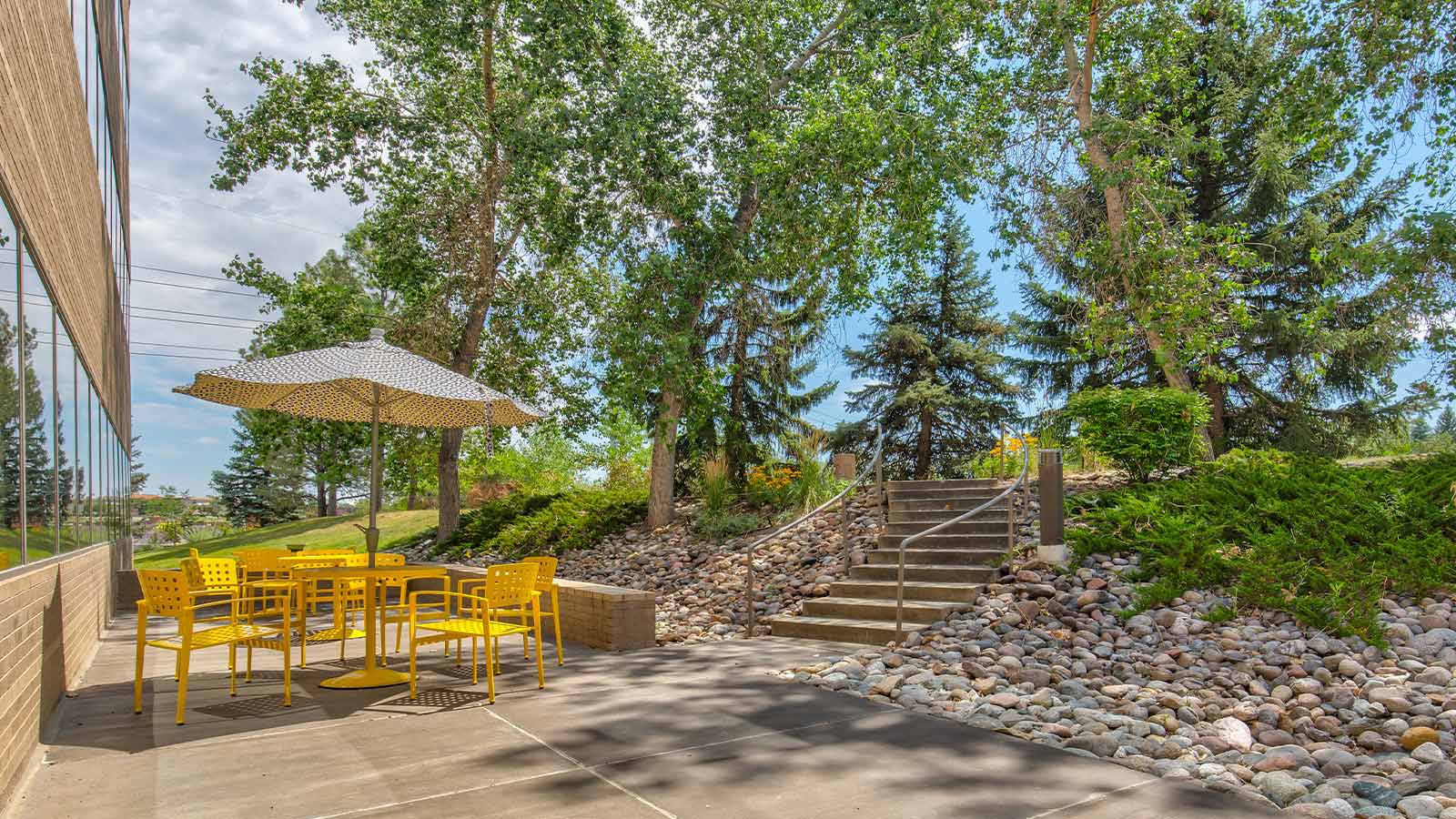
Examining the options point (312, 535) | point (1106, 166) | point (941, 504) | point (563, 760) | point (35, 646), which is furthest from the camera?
point (312, 535)

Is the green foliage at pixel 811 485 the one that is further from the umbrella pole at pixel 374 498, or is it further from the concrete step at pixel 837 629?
the umbrella pole at pixel 374 498

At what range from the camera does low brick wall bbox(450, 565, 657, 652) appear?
25.5ft

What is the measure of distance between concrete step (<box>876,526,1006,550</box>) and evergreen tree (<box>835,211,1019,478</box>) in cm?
965

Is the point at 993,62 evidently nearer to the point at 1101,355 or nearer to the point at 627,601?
the point at 1101,355

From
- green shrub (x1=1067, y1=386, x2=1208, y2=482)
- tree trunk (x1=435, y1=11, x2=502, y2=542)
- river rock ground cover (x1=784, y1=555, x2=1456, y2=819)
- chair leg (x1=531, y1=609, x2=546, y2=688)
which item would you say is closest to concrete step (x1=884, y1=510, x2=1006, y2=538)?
green shrub (x1=1067, y1=386, x2=1208, y2=482)

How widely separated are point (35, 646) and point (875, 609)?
651 centimetres

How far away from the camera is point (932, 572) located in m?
9.09

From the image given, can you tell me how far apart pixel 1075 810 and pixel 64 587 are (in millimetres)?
6101

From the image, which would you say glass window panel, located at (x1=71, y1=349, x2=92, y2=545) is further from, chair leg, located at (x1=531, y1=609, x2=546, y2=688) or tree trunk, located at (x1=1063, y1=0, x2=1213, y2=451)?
tree trunk, located at (x1=1063, y1=0, x2=1213, y2=451)

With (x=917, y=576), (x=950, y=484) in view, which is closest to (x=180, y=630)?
(x=917, y=576)

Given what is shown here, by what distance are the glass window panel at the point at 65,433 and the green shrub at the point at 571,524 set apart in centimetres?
927

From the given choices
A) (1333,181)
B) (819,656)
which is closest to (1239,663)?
(819,656)

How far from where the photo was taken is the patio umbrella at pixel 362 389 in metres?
6.12

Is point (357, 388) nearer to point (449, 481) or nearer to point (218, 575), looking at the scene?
point (218, 575)
